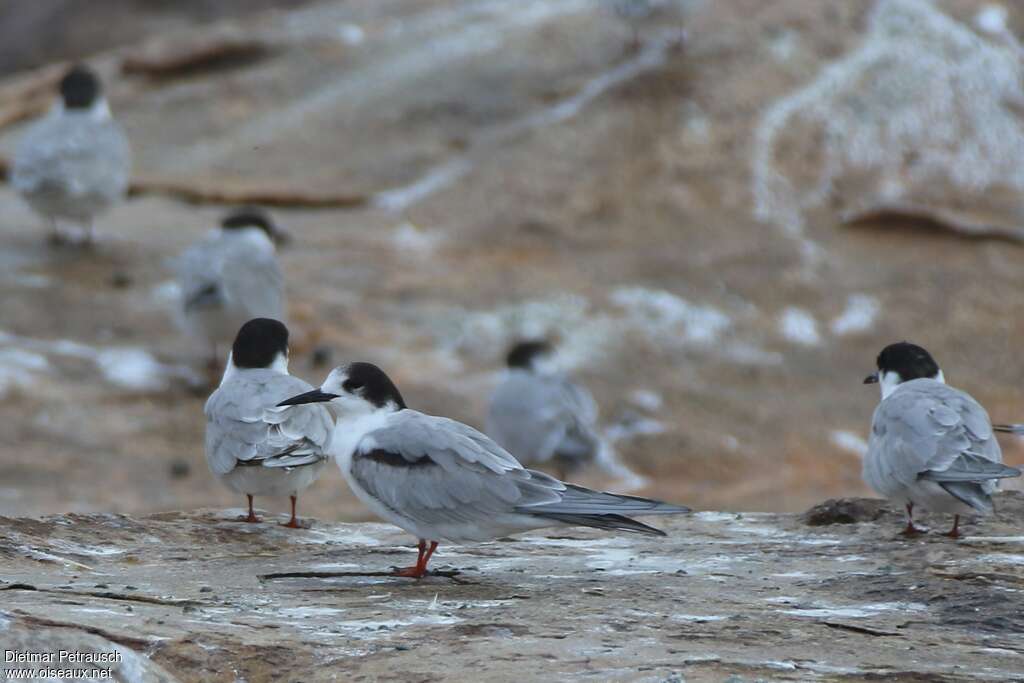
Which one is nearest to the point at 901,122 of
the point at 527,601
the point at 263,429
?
the point at 263,429

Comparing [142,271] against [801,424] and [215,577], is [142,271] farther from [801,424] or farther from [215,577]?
[215,577]

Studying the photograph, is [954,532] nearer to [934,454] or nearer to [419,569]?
[934,454]

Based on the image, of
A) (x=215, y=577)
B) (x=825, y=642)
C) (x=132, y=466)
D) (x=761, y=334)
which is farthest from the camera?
(x=761, y=334)

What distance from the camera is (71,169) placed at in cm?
1220

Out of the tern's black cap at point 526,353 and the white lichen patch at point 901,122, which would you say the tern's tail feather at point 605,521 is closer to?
the tern's black cap at point 526,353

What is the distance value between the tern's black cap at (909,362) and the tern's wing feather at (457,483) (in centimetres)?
230

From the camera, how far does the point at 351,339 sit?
11.5 metres

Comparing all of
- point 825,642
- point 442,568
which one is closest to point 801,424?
point 442,568

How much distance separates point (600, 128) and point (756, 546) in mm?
8307

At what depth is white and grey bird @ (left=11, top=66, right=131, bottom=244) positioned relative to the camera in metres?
12.2

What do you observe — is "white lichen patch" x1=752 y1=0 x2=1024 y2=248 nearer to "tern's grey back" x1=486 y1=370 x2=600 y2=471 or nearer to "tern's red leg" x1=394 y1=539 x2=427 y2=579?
"tern's grey back" x1=486 y1=370 x2=600 y2=471

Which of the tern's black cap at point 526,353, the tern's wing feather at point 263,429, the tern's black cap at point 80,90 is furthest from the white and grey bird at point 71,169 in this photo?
the tern's wing feather at point 263,429

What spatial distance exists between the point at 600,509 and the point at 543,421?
16.0 feet

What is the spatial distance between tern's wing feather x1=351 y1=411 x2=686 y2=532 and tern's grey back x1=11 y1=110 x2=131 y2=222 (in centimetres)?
742
